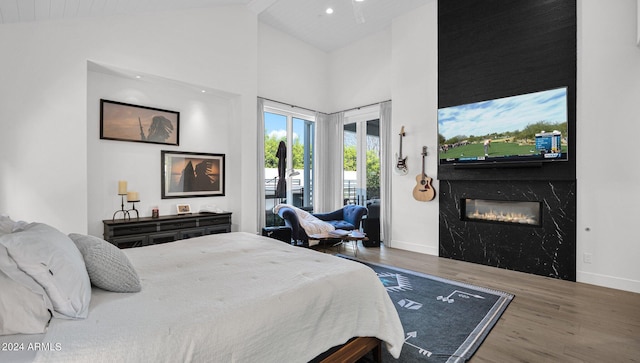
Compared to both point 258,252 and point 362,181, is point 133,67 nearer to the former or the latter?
point 258,252

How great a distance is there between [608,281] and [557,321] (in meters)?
1.47

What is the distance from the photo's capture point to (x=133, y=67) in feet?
12.0

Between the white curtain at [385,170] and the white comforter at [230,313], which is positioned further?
the white curtain at [385,170]

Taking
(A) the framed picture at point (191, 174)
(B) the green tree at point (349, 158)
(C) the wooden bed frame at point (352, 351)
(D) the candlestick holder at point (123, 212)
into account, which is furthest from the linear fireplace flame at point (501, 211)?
(D) the candlestick holder at point (123, 212)

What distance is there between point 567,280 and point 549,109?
2.03 m

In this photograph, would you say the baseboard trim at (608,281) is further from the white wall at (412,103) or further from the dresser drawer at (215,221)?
the dresser drawer at (215,221)

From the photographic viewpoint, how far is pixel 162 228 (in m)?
3.86

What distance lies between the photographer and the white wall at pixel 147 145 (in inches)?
146

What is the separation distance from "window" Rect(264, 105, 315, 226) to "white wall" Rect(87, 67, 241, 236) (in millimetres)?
856

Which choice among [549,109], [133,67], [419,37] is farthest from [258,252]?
[419,37]

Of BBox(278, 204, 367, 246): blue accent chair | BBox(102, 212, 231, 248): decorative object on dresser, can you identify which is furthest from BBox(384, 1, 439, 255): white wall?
BBox(102, 212, 231, 248): decorative object on dresser

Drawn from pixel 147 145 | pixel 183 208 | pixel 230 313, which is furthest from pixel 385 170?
pixel 230 313

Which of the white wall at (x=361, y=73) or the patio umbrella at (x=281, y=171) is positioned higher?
the white wall at (x=361, y=73)

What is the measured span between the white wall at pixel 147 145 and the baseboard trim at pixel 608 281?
4625 millimetres
